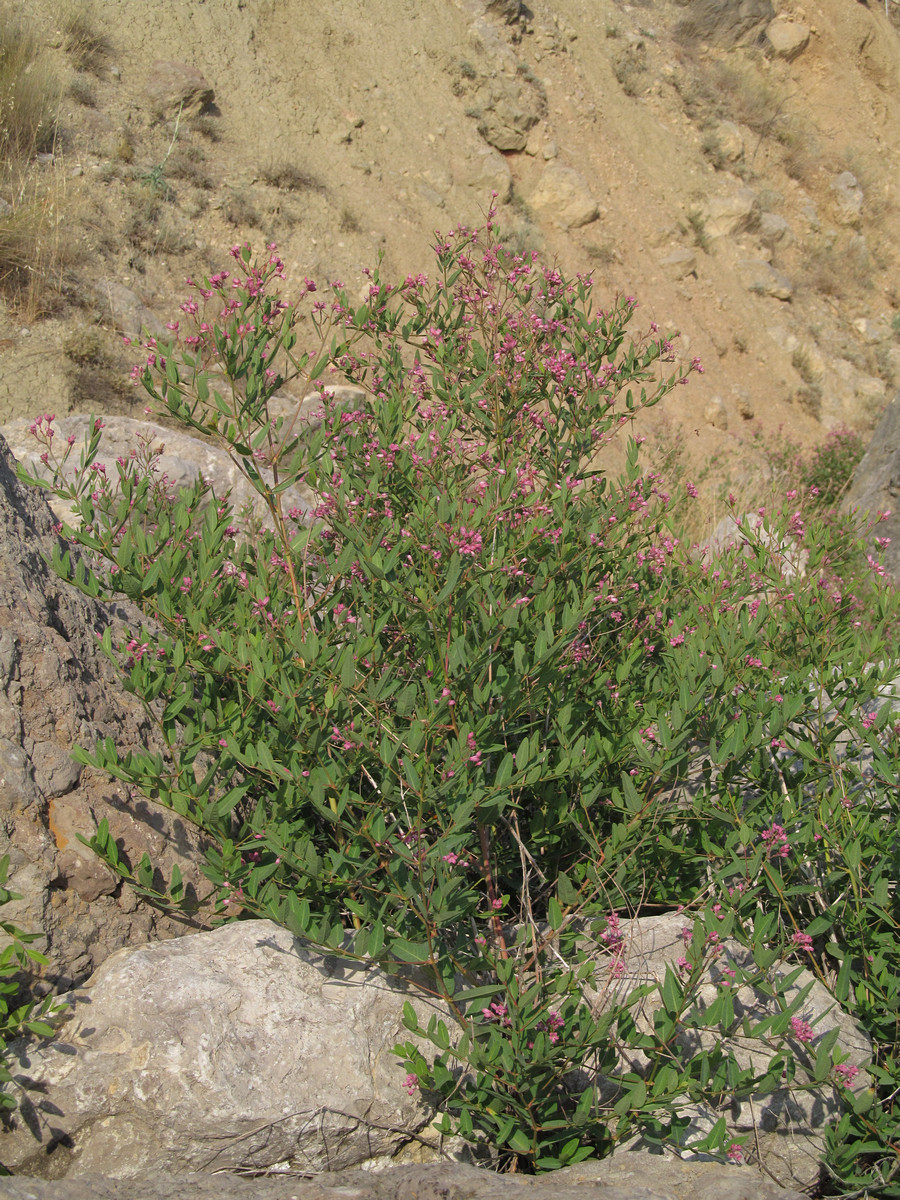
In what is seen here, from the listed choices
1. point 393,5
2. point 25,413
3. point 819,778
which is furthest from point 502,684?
point 393,5

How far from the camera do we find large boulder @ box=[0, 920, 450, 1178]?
1.92 meters

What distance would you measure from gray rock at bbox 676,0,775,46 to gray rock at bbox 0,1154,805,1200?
21.5 m

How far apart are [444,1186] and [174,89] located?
12.2m

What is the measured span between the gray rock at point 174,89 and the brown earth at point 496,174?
0.08 meters

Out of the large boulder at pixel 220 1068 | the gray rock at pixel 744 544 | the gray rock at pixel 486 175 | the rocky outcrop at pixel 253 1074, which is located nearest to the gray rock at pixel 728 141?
the gray rock at pixel 486 175

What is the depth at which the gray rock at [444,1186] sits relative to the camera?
1.66 meters

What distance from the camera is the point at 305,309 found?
984cm

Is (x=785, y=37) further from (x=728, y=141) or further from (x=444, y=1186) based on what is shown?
(x=444, y=1186)

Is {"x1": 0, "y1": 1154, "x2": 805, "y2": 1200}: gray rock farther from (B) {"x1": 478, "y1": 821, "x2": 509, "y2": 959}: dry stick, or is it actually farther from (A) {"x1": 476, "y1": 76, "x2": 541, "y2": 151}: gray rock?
(A) {"x1": 476, "y1": 76, "x2": 541, "y2": 151}: gray rock

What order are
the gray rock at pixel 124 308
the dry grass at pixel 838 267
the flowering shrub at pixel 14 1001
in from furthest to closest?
the dry grass at pixel 838 267 < the gray rock at pixel 124 308 < the flowering shrub at pixel 14 1001

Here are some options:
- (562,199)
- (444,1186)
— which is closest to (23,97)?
(562,199)

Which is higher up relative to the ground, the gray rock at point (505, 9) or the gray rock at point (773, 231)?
the gray rock at point (505, 9)

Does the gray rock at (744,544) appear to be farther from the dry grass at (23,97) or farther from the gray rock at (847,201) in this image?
the gray rock at (847,201)

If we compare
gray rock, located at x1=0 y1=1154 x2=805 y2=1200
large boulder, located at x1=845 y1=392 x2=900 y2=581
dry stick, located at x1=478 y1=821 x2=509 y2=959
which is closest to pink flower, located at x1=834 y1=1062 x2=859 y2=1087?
gray rock, located at x1=0 y1=1154 x2=805 y2=1200
